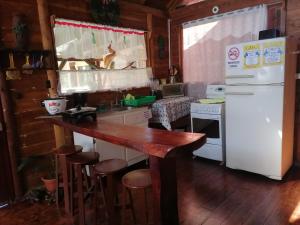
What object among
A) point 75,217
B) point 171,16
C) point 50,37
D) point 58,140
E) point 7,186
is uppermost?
point 171,16

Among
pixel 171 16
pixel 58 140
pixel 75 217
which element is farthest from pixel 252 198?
pixel 171 16

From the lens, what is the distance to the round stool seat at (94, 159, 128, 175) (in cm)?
183

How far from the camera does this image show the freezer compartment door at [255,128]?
8.84 ft

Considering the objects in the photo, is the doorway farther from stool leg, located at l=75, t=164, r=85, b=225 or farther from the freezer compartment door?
the freezer compartment door

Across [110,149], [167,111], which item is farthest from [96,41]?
[110,149]

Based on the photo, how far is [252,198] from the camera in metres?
2.46

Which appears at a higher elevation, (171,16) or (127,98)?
(171,16)

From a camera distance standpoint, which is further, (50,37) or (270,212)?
(50,37)

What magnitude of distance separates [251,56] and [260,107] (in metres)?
0.62

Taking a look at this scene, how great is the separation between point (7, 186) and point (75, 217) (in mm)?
990

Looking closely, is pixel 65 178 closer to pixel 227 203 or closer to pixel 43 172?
pixel 43 172

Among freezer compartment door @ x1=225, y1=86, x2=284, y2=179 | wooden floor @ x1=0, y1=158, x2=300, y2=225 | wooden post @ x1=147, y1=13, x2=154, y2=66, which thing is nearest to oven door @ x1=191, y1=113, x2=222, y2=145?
freezer compartment door @ x1=225, y1=86, x2=284, y2=179

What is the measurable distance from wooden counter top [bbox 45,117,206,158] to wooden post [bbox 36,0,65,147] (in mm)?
1129

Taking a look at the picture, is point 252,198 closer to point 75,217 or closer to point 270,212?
point 270,212
